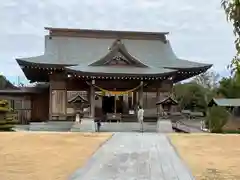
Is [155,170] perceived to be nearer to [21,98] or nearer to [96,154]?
[96,154]

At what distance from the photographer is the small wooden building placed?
88.9ft

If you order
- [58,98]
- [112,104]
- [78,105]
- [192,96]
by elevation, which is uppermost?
[192,96]

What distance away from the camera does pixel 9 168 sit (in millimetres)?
8359

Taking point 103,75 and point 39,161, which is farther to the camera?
point 103,75

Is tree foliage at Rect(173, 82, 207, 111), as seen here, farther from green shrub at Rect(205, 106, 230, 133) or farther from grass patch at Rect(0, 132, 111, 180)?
grass patch at Rect(0, 132, 111, 180)

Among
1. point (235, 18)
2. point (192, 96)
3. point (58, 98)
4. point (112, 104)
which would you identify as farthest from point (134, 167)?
point (192, 96)

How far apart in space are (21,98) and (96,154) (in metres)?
22.7

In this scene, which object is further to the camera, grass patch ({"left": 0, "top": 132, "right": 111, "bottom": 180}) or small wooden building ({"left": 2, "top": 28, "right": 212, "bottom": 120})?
small wooden building ({"left": 2, "top": 28, "right": 212, "bottom": 120})

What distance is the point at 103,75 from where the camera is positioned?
86.3ft

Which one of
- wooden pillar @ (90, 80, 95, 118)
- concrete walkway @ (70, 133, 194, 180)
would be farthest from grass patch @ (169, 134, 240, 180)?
wooden pillar @ (90, 80, 95, 118)

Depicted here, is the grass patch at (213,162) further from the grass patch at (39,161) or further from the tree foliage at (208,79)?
the tree foliage at (208,79)

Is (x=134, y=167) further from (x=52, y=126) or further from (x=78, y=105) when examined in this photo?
(x=52, y=126)

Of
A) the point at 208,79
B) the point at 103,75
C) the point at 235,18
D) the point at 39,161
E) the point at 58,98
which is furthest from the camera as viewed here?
the point at 208,79

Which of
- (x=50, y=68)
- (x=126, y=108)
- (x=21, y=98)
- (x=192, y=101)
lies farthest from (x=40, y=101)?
(x=192, y=101)
